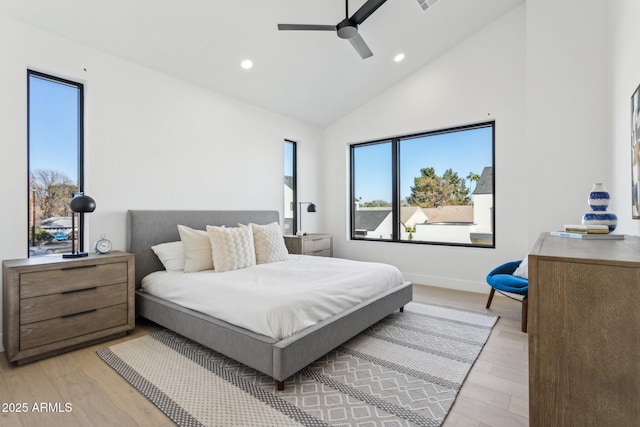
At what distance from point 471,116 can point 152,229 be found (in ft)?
13.7

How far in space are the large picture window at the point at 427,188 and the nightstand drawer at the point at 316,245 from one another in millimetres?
612

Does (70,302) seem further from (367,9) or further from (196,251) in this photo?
(367,9)

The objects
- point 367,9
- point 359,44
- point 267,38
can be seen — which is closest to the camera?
point 367,9

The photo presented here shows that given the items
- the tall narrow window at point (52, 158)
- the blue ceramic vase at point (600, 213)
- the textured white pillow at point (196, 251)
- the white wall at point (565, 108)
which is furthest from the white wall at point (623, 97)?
the tall narrow window at point (52, 158)

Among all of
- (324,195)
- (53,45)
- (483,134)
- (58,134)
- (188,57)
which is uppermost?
(188,57)

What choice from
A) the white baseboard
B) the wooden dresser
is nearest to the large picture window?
the white baseboard

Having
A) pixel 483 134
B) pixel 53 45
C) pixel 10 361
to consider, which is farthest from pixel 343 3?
pixel 10 361

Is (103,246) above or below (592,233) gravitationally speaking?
below

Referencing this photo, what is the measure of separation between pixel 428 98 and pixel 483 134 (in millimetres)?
927

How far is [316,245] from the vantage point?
4883 mm

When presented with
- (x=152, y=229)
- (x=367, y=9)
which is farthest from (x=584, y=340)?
(x=152, y=229)

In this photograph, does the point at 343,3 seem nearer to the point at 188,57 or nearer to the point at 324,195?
the point at 188,57

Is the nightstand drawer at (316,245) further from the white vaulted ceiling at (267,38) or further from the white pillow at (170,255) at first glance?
the white vaulted ceiling at (267,38)

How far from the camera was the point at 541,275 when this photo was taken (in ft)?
3.32
